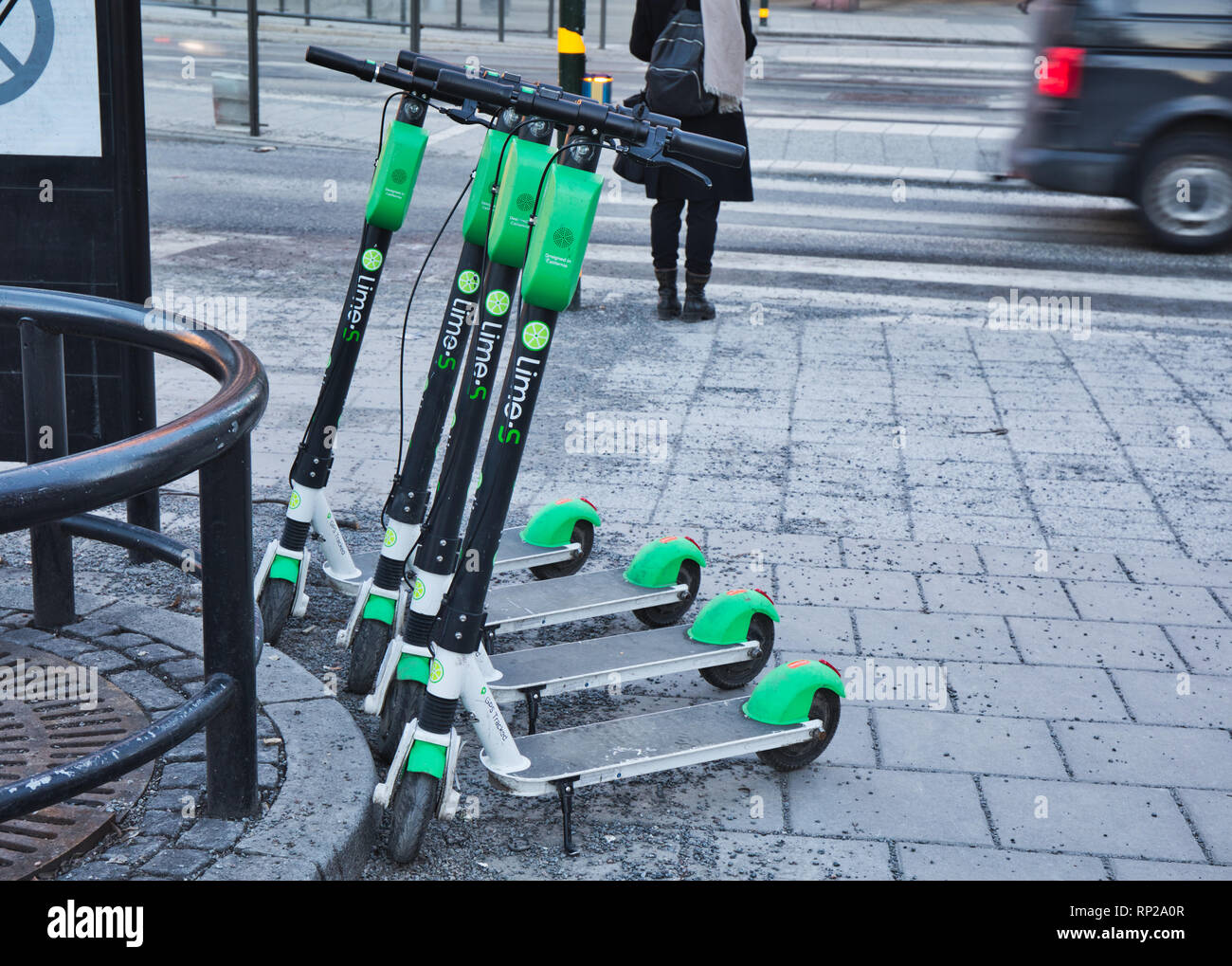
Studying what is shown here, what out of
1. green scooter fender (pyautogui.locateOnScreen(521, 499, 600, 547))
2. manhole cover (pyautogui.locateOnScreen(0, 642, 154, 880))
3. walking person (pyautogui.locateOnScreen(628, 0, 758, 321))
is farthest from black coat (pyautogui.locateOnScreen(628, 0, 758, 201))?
manhole cover (pyautogui.locateOnScreen(0, 642, 154, 880))

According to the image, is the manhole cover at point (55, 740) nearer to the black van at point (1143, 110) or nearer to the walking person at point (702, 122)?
the walking person at point (702, 122)

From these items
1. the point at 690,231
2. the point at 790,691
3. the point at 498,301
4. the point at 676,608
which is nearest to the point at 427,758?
the point at 790,691

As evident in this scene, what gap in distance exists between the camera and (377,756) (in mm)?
3732

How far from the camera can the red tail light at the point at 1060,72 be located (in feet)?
34.7

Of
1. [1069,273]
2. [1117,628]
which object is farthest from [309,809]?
[1069,273]

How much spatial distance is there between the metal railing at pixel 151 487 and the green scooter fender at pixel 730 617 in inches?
53.7

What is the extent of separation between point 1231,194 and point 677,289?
15.4 feet

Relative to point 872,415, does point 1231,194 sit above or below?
above

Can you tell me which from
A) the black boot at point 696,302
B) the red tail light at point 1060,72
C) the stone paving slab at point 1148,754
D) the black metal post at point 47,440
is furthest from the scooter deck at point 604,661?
the red tail light at point 1060,72

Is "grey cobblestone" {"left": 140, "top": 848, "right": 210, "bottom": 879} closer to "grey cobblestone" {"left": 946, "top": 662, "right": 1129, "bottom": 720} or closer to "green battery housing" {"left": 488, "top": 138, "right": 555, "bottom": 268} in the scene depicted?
"green battery housing" {"left": 488, "top": 138, "right": 555, "bottom": 268}

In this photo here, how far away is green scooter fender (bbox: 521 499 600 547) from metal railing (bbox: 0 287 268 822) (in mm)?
1334

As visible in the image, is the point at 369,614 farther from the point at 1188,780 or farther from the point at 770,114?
the point at 770,114
